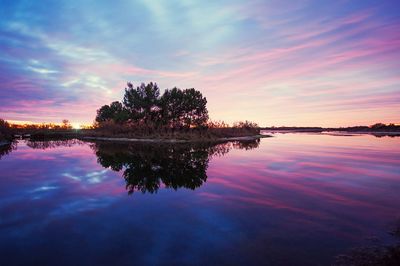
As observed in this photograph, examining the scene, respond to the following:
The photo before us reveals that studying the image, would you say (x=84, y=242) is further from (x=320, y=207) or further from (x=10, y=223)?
(x=320, y=207)

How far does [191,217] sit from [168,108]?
2313 inches

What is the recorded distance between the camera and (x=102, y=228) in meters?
7.96

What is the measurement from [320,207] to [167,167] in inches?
477

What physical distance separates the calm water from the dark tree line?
163 ft

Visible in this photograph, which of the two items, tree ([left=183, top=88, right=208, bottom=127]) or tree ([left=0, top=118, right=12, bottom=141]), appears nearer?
tree ([left=0, top=118, right=12, bottom=141])

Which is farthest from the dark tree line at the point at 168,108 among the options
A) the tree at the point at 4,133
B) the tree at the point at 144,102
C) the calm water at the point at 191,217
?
the calm water at the point at 191,217

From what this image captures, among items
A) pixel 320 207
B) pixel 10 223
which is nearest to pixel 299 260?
pixel 320 207

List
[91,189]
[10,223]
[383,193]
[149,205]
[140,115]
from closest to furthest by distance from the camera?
[10,223] → [149,205] → [383,193] → [91,189] → [140,115]

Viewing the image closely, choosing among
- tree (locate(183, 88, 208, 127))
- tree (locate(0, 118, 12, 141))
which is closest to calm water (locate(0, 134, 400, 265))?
tree (locate(0, 118, 12, 141))

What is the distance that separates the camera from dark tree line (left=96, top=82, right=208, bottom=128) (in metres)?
65.3

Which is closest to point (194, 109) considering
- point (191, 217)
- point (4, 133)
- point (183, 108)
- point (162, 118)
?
point (183, 108)

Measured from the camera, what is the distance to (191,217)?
29.7 feet

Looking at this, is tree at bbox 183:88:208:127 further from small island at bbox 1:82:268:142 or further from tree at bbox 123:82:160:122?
tree at bbox 123:82:160:122

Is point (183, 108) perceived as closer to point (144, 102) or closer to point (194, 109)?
point (194, 109)
